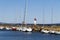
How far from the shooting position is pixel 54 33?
5295 inches

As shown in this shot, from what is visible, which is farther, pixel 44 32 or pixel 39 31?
pixel 39 31

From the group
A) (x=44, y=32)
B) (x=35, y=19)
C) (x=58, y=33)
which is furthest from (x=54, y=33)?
(x=35, y=19)

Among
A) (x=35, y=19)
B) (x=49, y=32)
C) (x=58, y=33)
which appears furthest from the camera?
(x=35, y=19)

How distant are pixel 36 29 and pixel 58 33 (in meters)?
39.7

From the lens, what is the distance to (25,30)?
164 metres

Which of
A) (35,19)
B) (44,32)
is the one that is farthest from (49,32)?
(35,19)

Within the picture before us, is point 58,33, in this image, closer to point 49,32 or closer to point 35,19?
point 49,32

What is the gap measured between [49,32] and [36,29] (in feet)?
86.9

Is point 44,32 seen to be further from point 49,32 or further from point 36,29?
point 36,29

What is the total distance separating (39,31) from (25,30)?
846cm

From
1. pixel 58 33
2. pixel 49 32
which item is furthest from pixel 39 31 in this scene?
pixel 58 33

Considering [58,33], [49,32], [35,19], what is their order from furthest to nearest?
[35,19], [49,32], [58,33]

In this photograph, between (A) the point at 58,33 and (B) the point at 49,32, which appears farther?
(B) the point at 49,32

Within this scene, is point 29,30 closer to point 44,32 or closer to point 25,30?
point 25,30
